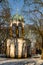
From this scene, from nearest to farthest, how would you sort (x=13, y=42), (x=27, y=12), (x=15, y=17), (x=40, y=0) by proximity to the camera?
(x=40, y=0) < (x=27, y=12) < (x=13, y=42) < (x=15, y=17)

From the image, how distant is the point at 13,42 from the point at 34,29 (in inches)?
177

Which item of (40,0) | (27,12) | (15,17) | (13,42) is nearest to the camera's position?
(40,0)

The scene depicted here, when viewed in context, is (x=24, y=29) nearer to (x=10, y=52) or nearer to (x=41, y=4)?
(x=10, y=52)

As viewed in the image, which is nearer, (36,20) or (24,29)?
(36,20)

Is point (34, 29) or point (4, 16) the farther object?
point (4, 16)

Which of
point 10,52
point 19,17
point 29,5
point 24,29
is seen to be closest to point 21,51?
point 10,52

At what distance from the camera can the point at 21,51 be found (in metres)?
25.8

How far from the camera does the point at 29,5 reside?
2150cm

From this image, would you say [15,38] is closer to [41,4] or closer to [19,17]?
[19,17]

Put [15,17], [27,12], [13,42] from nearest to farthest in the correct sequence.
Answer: [27,12] → [13,42] → [15,17]

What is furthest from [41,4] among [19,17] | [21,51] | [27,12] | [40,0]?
[21,51]

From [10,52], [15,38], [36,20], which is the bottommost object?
[10,52]

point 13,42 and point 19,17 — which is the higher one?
point 19,17

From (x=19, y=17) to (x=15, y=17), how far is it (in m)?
0.95
